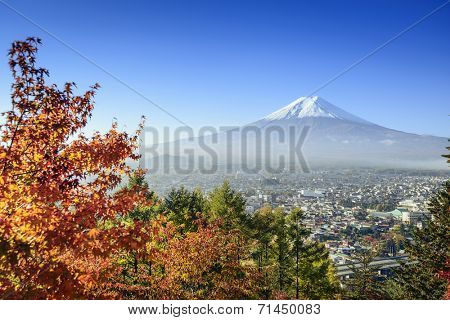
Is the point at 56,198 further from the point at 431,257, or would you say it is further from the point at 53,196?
the point at 431,257

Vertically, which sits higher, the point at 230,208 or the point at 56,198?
the point at 56,198

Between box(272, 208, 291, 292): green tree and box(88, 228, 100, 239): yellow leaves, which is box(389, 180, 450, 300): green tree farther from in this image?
box(88, 228, 100, 239): yellow leaves

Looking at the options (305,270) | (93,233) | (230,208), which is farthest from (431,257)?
(93,233)

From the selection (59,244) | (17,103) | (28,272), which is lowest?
(28,272)

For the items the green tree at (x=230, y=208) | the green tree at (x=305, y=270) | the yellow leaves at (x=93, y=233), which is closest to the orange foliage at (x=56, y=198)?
the yellow leaves at (x=93, y=233)

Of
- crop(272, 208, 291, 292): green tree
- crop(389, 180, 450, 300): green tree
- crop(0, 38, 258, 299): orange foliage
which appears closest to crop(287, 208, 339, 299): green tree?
crop(272, 208, 291, 292): green tree

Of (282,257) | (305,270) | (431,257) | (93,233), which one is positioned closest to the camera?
(93,233)
